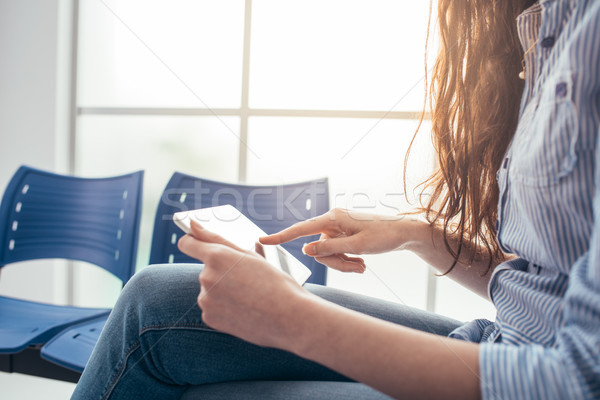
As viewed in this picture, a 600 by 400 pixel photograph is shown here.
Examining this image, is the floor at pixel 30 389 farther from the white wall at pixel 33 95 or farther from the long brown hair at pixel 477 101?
the long brown hair at pixel 477 101

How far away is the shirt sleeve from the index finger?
0.37 metres

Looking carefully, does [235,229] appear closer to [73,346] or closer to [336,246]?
[336,246]

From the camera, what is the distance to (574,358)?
0.85 ft

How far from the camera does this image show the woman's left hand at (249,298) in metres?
0.34

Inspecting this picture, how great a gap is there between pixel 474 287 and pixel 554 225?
0.33 metres

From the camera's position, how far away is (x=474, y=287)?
0.62m

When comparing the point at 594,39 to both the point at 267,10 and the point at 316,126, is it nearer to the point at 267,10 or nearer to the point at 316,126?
the point at 316,126

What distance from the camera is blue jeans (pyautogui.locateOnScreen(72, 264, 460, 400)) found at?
0.43 metres

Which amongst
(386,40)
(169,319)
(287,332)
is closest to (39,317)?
(169,319)

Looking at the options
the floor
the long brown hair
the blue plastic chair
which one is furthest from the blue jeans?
the floor

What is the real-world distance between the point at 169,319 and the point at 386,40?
1.44 meters

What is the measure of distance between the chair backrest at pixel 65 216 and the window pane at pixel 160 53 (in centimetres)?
64

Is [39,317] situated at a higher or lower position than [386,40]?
lower

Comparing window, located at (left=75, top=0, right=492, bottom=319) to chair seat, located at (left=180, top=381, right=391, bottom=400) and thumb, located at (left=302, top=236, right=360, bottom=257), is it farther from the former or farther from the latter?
chair seat, located at (left=180, top=381, right=391, bottom=400)
